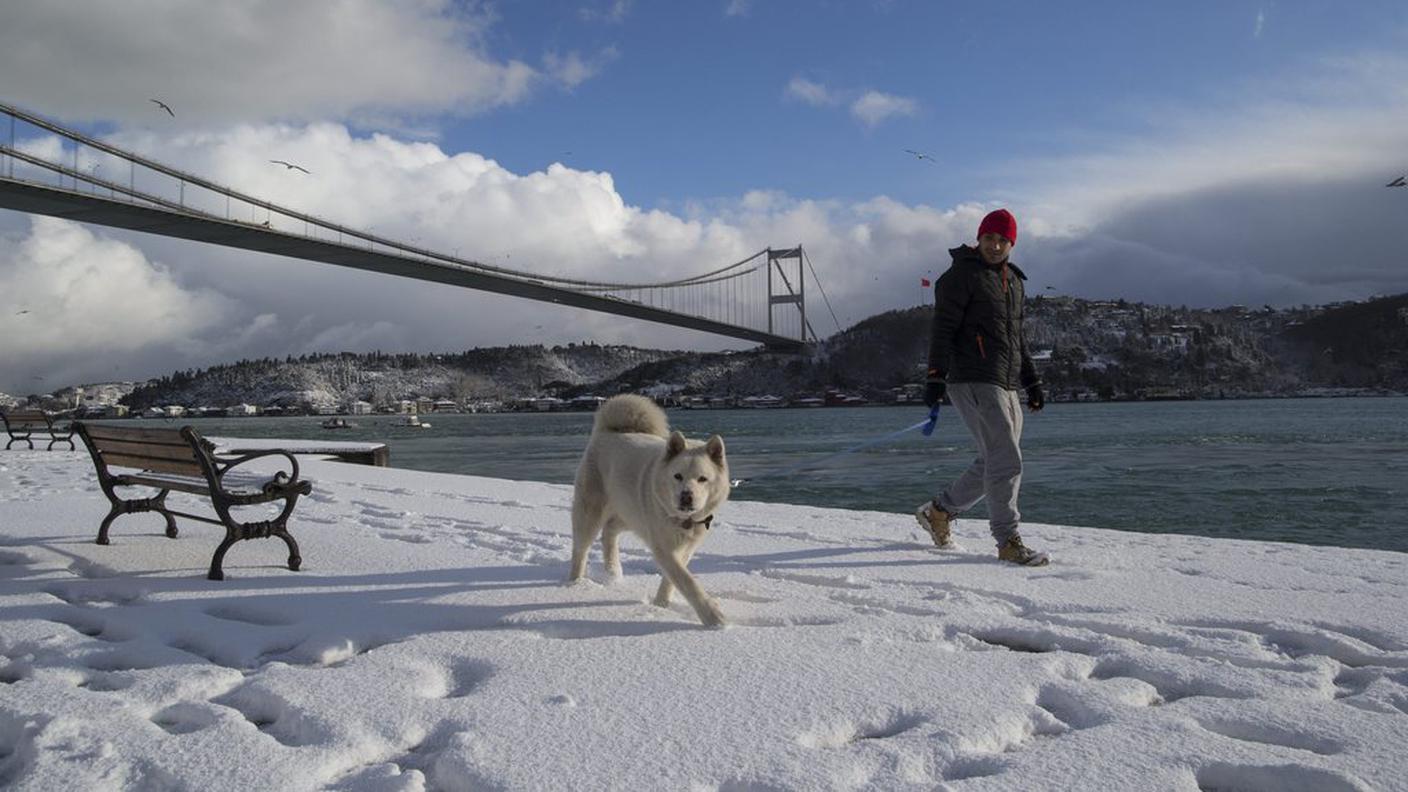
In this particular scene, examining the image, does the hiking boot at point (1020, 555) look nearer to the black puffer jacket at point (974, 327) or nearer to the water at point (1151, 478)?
the black puffer jacket at point (974, 327)

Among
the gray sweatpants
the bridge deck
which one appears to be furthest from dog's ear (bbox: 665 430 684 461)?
the bridge deck

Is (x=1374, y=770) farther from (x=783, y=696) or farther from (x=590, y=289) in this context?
(x=590, y=289)

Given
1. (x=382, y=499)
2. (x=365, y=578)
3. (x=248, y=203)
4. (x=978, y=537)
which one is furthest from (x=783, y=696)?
(x=248, y=203)

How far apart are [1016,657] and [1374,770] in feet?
2.69

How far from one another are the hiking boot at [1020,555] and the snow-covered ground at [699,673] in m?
0.10

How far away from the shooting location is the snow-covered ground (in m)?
1.66

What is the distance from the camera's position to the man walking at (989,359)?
370 cm

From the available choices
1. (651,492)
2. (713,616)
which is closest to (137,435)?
(651,492)

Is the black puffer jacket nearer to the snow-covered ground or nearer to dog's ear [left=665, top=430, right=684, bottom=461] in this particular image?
the snow-covered ground

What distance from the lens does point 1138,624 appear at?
268cm

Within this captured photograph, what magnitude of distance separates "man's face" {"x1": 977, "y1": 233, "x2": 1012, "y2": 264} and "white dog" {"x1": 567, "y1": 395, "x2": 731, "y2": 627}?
154 cm

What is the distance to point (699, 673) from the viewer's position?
7.19 feet

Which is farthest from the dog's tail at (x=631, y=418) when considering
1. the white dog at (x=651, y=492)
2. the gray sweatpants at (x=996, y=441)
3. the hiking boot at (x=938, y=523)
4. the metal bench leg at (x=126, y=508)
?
the metal bench leg at (x=126, y=508)

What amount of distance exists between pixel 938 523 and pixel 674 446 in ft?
6.26
